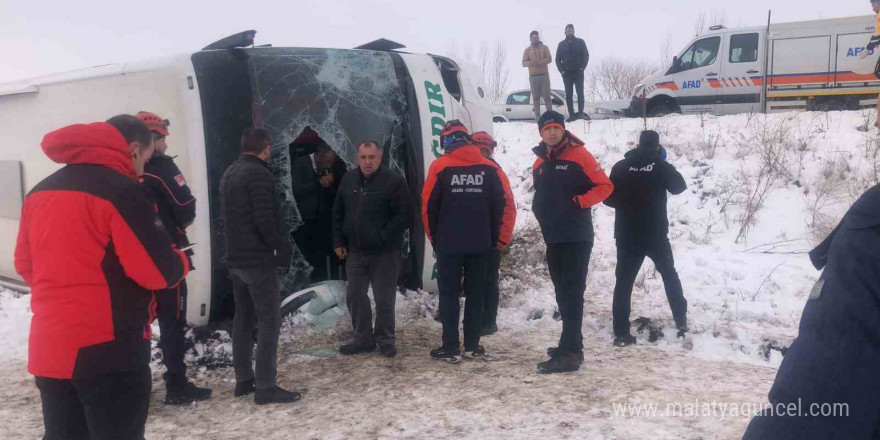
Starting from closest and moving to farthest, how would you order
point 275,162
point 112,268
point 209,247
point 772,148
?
point 112,268
point 209,247
point 275,162
point 772,148

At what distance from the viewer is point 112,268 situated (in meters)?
2.19

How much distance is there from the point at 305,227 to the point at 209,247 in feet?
4.47

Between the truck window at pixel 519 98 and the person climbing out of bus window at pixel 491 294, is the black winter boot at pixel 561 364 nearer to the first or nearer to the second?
the person climbing out of bus window at pixel 491 294

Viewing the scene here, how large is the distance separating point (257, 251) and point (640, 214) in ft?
9.61

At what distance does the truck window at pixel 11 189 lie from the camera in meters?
5.99

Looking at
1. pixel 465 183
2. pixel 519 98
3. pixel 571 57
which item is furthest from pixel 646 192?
pixel 519 98

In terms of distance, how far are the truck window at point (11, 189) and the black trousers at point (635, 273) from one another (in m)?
5.38

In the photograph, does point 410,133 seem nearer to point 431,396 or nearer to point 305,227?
point 305,227

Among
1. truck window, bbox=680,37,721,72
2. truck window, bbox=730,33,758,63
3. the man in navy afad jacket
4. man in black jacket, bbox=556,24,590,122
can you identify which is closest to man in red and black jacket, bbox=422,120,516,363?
the man in navy afad jacket

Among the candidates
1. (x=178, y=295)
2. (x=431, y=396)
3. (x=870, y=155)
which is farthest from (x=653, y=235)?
(x=870, y=155)

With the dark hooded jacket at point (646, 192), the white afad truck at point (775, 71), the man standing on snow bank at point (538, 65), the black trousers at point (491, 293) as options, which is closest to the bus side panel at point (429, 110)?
the black trousers at point (491, 293)

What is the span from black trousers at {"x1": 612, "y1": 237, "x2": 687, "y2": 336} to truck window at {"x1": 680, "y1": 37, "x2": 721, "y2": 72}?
9.94 metres

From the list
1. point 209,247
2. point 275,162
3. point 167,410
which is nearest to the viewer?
point 167,410

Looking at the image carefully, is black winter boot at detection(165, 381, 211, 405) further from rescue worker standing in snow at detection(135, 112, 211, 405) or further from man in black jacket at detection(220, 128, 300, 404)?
man in black jacket at detection(220, 128, 300, 404)
